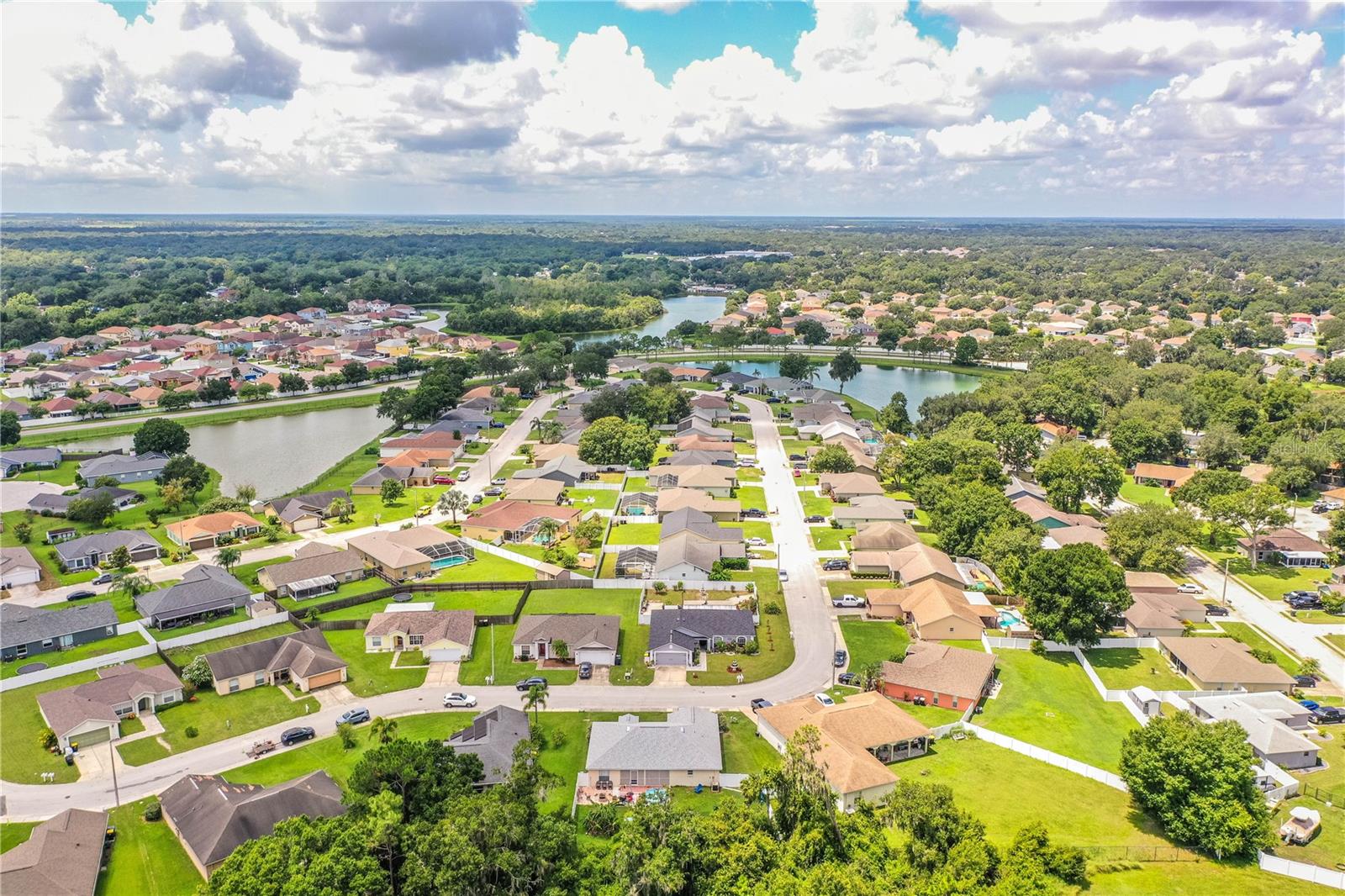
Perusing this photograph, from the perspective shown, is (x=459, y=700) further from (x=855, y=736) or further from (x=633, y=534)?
(x=633, y=534)

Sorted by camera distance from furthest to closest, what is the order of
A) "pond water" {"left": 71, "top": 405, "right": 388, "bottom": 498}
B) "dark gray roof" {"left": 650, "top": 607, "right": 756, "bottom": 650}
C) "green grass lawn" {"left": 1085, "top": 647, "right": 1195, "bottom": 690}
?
1. "pond water" {"left": 71, "top": 405, "right": 388, "bottom": 498}
2. "dark gray roof" {"left": 650, "top": 607, "right": 756, "bottom": 650}
3. "green grass lawn" {"left": 1085, "top": 647, "right": 1195, "bottom": 690}

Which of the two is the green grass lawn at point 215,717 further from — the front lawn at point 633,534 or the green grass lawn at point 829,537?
the green grass lawn at point 829,537

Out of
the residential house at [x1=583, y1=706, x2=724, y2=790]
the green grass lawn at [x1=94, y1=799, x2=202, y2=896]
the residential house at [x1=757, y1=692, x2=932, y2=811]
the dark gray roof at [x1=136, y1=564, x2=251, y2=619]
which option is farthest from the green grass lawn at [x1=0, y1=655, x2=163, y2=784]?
the residential house at [x1=757, y1=692, x2=932, y2=811]

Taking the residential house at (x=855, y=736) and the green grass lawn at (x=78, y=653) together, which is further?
the green grass lawn at (x=78, y=653)

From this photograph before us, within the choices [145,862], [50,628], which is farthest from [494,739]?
[50,628]

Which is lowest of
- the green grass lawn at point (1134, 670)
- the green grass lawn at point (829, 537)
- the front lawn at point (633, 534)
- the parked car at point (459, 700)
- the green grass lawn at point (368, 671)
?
the green grass lawn at point (1134, 670)

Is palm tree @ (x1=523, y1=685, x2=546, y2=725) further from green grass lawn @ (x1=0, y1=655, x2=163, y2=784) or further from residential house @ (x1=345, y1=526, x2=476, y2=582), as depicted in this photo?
→ green grass lawn @ (x1=0, y1=655, x2=163, y2=784)

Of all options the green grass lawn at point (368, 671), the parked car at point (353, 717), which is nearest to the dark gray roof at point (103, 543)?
the green grass lawn at point (368, 671)
